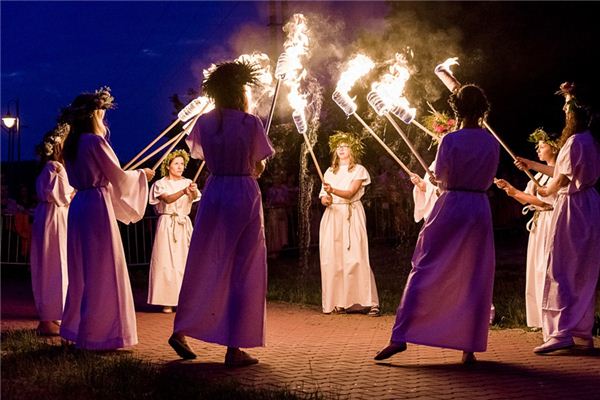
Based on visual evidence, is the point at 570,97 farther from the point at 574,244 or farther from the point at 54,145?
the point at 54,145

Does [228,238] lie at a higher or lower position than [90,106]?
lower

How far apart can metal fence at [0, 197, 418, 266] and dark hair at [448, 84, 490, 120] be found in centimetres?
1328

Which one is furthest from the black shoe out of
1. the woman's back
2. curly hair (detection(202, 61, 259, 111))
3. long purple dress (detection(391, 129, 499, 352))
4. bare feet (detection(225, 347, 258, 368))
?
curly hair (detection(202, 61, 259, 111))

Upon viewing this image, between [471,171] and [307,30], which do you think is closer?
[471,171]

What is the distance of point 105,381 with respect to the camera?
659 cm

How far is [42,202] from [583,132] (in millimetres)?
6611

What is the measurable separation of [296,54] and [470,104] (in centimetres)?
326

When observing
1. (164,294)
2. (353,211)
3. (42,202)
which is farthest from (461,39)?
(42,202)

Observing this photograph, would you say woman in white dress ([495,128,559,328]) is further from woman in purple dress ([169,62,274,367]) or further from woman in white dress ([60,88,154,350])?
woman in white dress ([60,88,154,350])

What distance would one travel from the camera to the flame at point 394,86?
32.6ft

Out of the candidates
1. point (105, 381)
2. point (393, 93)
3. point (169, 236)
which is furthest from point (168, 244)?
point (105, 381)

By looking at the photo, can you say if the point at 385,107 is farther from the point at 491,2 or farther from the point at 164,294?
the point at 491,2

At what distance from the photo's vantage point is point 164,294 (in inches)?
489

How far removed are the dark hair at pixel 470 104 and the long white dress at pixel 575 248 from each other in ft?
4.23
